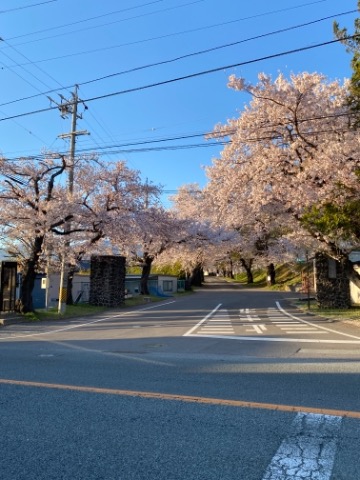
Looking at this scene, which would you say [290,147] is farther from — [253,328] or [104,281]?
[104,281]

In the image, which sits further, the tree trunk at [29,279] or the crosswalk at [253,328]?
the tree trunk at [29,279]

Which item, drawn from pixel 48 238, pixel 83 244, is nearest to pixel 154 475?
pixel 48 238

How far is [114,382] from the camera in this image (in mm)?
6773

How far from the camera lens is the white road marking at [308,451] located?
348 centimetres

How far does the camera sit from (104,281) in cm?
2866

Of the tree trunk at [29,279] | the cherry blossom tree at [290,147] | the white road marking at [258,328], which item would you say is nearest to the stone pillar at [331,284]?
the cherry blossom tree at [290,147]

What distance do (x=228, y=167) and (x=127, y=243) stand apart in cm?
828

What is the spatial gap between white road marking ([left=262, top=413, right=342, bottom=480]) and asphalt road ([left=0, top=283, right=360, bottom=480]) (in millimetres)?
10

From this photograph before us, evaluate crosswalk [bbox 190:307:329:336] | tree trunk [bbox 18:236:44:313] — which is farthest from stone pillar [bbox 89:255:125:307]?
crosswalk [bbox 190:307:329:336]

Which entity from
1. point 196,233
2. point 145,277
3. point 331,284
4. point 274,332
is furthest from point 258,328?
point 196,233

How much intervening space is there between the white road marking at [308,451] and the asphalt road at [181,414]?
0.03 feet

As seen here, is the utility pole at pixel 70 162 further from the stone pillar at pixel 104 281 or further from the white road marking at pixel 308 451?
the white road marking at pixel 308 451

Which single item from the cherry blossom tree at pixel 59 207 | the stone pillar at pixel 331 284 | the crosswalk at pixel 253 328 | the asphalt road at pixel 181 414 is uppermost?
the cherry blossom tree at pixel 59 207

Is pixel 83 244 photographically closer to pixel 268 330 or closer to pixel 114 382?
pixel 268 330
